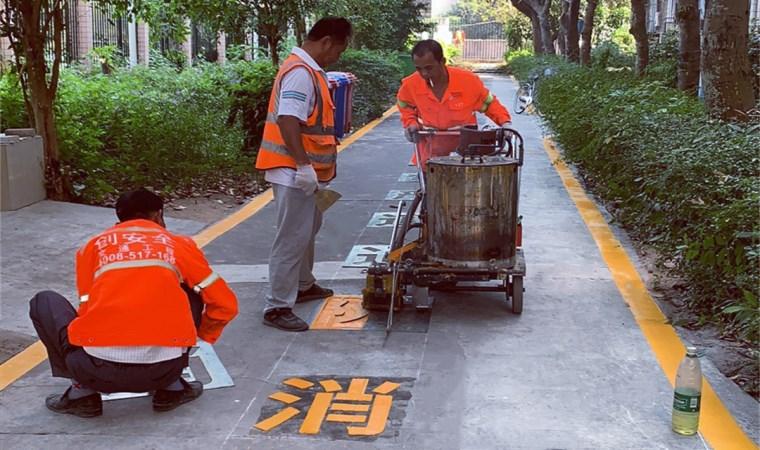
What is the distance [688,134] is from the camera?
6707mm

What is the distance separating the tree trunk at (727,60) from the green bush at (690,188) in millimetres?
266

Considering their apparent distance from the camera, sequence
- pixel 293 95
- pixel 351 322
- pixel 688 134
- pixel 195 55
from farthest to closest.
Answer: pixel 195 55
pixel 688 134
pixel 351 322
pixel 293 95

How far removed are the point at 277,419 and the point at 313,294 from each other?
79.3 inches

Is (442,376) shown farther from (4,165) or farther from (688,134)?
(4,165)

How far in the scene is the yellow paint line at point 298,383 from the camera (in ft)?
15.0

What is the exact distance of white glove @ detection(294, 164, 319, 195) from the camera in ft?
17.3

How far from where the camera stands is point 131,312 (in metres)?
3.91

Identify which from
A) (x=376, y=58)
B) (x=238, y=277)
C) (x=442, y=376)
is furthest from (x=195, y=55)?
(x=442, y=376)

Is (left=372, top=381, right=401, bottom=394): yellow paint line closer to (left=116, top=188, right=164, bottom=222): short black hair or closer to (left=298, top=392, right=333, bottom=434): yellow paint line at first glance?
(left=298, top=392, right=333, bottom=434): yellow paint line

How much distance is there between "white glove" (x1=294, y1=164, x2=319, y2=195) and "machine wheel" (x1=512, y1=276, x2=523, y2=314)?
1425mm

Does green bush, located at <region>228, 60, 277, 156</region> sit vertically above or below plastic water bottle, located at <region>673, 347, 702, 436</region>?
above

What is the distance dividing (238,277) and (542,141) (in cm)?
966

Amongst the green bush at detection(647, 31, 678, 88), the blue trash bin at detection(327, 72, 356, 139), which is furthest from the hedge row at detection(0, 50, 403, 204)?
the green bush at detection(647, 31, 678, 88)

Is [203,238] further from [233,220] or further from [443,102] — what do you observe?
[443,102]
